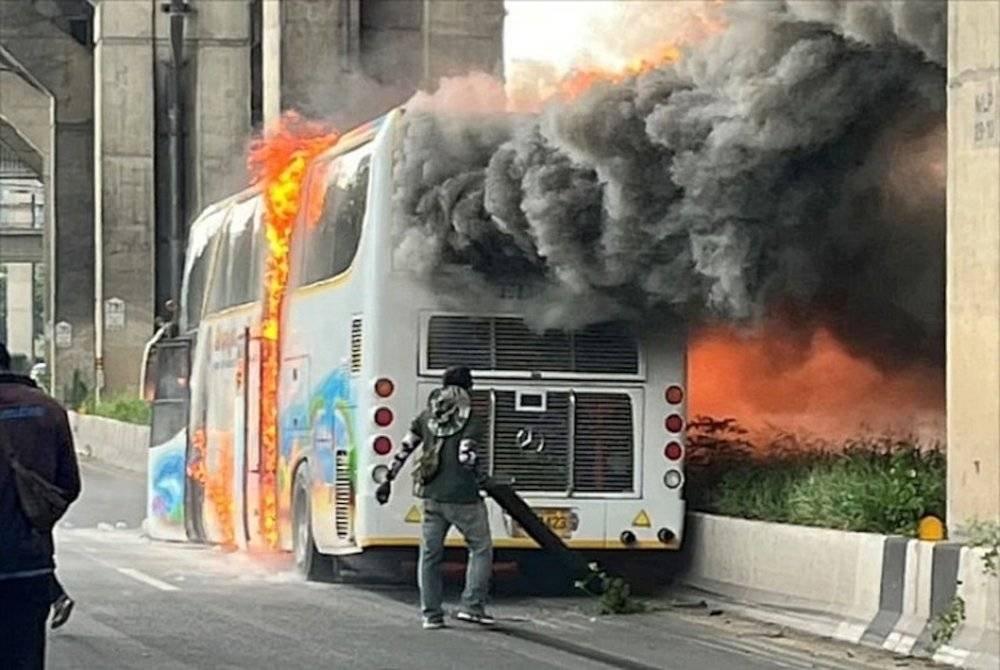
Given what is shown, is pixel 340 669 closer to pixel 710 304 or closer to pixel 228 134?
pixel 710 304

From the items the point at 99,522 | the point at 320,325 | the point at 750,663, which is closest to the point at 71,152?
the point at 99,522

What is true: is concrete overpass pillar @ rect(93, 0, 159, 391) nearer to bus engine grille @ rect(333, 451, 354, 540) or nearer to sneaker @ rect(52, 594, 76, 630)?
bus engine grille @ rect(333, 451, 354, 540)

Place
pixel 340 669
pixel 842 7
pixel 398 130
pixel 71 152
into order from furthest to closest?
pixel 71 152, pixel 398 130, pixel 842 7, pixel 340 669

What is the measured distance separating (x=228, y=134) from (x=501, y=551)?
2850cm

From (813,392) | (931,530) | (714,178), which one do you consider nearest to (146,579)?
(813,392)

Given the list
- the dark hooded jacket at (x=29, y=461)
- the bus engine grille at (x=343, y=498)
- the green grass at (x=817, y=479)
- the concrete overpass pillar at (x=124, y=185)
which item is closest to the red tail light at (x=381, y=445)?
the bus engine grille at (x=343, y=498)

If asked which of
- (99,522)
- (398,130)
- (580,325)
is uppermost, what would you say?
(398,130)

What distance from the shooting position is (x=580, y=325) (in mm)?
17109

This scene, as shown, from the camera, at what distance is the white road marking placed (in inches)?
731

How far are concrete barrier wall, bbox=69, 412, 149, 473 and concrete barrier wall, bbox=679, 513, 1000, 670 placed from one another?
2290 centimetres

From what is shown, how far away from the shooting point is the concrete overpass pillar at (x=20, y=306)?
12194cm

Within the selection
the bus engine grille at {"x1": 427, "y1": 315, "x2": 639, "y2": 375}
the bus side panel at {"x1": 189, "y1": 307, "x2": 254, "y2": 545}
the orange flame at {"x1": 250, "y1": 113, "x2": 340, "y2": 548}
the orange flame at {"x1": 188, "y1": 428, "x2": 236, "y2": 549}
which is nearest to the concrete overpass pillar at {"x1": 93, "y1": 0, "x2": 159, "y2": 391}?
the orange flame at {"x1": 188, "y1": 428, "x2": 236, "y2": 549}

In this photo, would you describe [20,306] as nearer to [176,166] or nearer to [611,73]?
[176,166]

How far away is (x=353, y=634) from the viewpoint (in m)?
15.0
